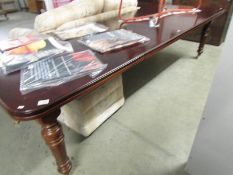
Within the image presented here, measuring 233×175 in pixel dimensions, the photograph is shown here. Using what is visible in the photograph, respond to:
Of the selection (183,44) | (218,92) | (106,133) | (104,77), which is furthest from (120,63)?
(183,44)

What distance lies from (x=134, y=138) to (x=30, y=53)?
887 millimetres

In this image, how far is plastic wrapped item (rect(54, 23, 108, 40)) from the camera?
130cm

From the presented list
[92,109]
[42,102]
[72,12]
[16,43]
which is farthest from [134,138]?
[72,12]

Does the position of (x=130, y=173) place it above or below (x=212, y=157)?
below

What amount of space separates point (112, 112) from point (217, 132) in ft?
2.87

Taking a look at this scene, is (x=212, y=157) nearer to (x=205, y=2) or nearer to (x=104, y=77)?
(x=104, y=77)

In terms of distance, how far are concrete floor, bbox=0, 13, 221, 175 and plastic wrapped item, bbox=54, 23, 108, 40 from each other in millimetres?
694

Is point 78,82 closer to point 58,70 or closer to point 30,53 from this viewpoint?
point 58,70

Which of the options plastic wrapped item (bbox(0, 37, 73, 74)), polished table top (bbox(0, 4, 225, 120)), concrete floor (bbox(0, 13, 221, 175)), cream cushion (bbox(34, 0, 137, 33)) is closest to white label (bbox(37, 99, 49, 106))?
polished table top (bbox(0, 4, 225, 120))

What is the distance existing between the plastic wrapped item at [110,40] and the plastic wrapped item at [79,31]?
10 cm

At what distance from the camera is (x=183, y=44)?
2896 mm

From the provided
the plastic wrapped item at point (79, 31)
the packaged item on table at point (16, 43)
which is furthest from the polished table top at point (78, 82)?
the packaged item on table at point (16, 43)

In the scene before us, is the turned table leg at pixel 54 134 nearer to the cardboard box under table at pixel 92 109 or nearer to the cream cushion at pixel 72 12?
the cardboard box under table at pixel 92 109

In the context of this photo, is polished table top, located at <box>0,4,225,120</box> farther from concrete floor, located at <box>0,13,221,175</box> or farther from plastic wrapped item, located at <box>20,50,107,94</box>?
concrete floor, located at <box>0,13,221,175</box>
